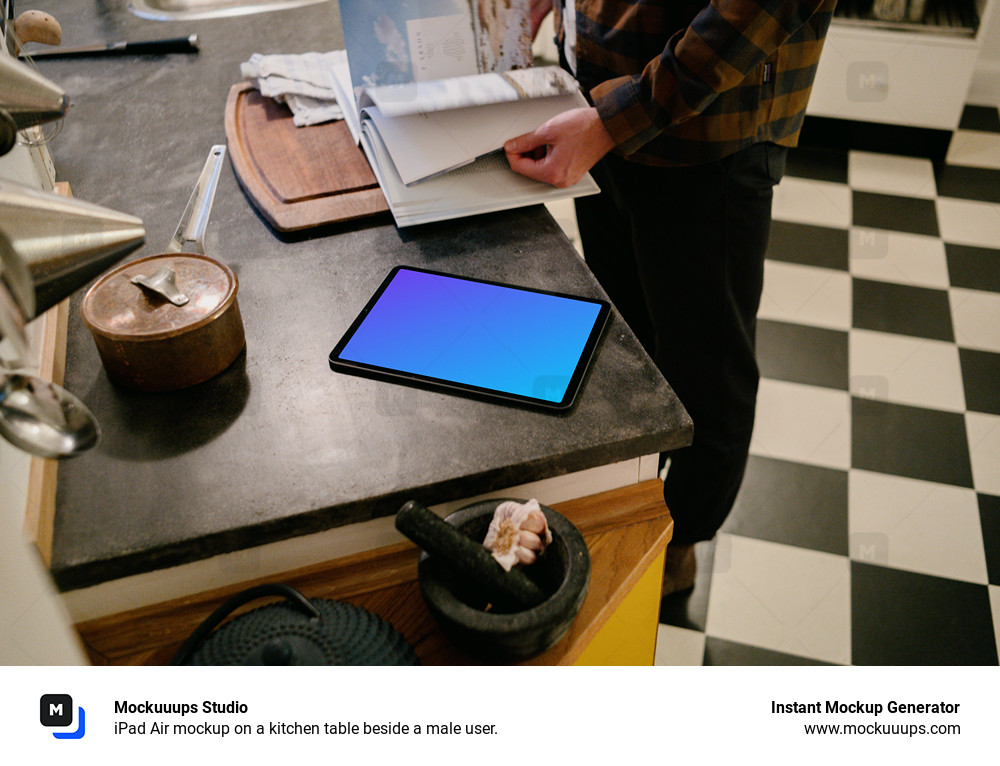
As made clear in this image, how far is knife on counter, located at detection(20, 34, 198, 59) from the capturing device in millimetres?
1668

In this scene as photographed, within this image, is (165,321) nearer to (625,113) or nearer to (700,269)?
(625,113)

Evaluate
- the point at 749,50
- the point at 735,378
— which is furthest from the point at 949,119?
the point at 749,50

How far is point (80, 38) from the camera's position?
176 centimetres

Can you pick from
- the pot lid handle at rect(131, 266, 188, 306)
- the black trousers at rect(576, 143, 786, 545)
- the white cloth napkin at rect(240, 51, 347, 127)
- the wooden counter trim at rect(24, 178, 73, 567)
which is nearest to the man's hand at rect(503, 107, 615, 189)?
the black trousers at rect(576, 143, 786, 545)

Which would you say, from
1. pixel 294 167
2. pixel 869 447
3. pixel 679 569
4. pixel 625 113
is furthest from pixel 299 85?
pixel 869 447

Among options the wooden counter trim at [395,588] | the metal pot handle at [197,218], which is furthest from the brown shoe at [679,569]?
the metal pot handle at [197,218]

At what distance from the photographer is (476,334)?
1021 millimetres

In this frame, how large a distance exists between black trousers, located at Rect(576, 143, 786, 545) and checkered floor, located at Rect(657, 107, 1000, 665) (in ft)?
1.03

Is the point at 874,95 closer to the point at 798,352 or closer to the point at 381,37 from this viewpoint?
the point at 798,352

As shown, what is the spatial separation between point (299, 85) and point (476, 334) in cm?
72

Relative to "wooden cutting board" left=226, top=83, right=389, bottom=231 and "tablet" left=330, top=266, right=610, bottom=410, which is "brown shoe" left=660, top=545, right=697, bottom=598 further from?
"wooden cutting board" left=226, top=83, right=389, bottom=231

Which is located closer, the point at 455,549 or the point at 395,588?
the point at 455,549

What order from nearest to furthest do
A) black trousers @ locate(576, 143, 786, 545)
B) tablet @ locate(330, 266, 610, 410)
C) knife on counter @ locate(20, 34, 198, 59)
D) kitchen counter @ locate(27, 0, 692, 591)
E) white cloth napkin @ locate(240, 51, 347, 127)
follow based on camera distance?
kitchen counter @ locate(27, 0, 692, 591) < tablet @ locate(330, 266, 610, 410) < black trousers @ locate(576, 143, 786, 545) < white cloth napkin @ locate(240, 51, 347, 127) < knife on counter @ locate(20, 34, 198, 59)

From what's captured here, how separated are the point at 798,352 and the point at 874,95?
1.23 m
